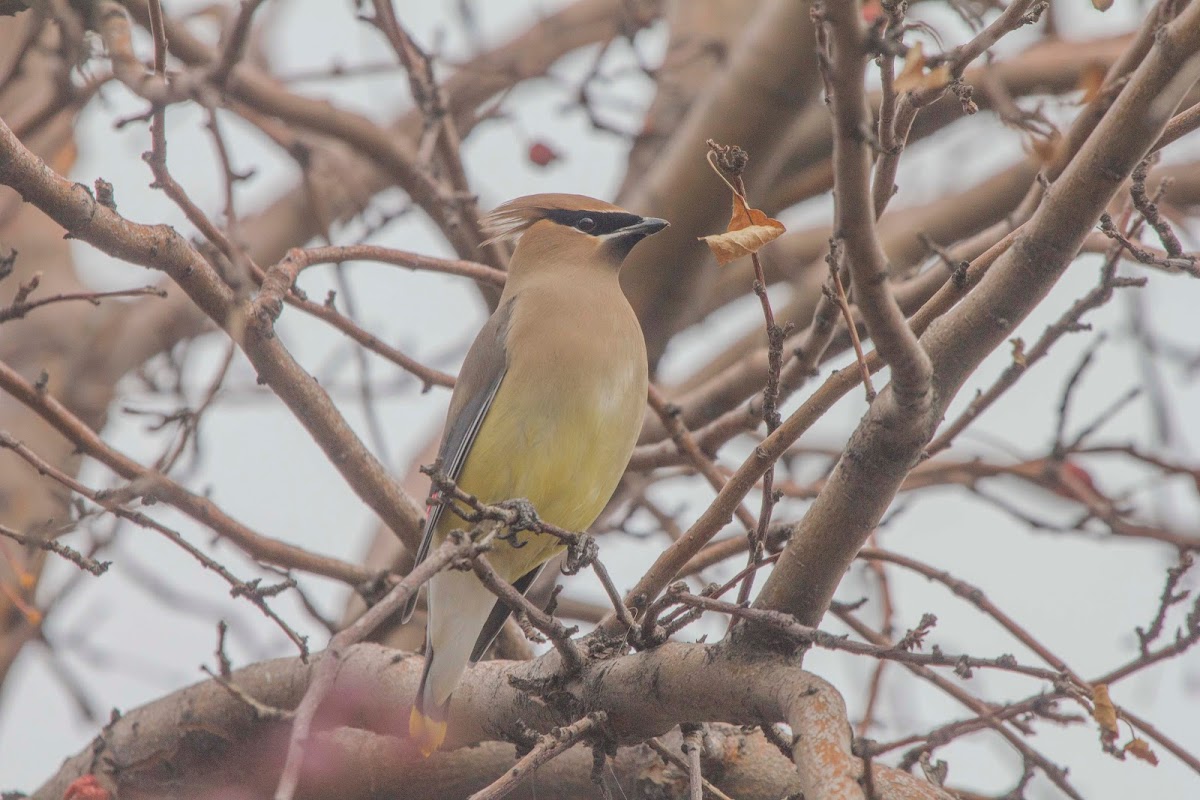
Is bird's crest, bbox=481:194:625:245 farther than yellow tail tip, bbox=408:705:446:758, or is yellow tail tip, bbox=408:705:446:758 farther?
bird's crest, bbox=481:194:625:245

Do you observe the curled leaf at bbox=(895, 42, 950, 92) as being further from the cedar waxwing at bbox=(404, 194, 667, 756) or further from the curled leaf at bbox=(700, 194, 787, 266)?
the cedar waxwing at bbox=(404, 194, 667, 756)

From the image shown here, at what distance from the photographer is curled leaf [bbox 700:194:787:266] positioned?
2109 mm

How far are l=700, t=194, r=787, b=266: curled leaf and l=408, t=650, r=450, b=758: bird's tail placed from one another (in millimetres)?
1545

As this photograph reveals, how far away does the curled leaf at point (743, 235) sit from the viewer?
211 centimetres

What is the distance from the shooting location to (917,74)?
1925mm

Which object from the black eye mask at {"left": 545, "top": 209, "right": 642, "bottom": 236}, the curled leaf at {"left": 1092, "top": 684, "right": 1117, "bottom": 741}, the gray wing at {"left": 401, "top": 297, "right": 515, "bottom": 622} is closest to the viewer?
the curled leaf at {"left": 1092, "top": 684, "right": 1117, "bottom": 741}

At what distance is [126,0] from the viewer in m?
3.79

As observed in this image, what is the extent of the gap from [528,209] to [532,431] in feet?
3.97

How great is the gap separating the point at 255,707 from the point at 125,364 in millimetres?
3141

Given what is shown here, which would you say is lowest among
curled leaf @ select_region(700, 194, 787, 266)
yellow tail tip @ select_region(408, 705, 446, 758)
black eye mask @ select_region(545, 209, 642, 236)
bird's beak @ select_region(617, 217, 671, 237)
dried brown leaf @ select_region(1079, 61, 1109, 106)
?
yellow tail tip @ select_region(408, 705, 446, 758)

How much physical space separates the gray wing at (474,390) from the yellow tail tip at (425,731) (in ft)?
1.40

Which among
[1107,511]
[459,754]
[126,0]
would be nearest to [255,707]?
[459,754]

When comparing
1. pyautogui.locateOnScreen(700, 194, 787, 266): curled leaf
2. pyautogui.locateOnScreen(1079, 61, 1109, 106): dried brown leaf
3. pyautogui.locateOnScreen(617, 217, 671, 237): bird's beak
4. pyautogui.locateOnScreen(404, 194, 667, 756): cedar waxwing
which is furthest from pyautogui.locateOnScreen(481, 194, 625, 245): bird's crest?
pyautogui.locateOnScreen(1079, 61, 1109, 106): dried brown leaf

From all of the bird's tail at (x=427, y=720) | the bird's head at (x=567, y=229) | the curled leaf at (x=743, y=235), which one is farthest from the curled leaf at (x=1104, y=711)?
the bird's head at (x=567, y=229)
